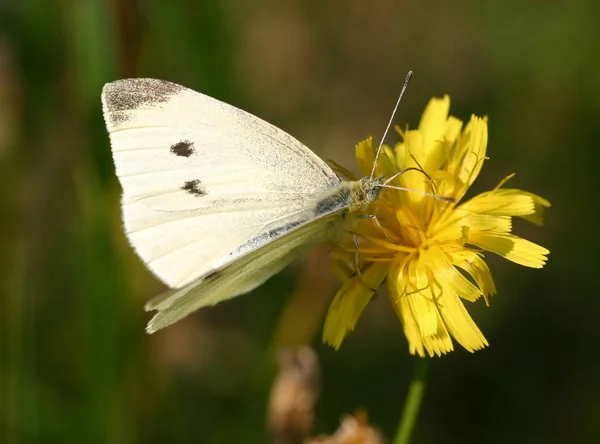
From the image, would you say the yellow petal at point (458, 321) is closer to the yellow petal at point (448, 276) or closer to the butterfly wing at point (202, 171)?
the yellow petal at point (448, 276)

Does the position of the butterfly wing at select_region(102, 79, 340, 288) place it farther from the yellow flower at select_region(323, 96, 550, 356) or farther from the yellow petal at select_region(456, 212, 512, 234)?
the yellow petal at select_region(456, 212, 512, 234)

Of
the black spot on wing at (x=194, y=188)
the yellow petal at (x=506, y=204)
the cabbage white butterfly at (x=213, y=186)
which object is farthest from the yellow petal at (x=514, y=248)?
the black spot on wing at (x=194, y=188)

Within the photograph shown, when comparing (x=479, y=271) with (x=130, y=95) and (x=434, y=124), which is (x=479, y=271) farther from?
(x=130, y=95)

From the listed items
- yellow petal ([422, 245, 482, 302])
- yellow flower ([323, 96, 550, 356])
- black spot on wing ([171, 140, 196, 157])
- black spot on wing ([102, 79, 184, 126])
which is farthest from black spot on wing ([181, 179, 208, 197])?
yellow petal ([422, 245, 482, 302])

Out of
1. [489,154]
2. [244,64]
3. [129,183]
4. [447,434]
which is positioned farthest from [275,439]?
[244,64]

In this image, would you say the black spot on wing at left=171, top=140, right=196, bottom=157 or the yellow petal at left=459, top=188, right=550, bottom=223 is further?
the black spot on wing at left=171, top=140, right=196, bottom=157

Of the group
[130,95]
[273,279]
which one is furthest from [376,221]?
[273,279]
